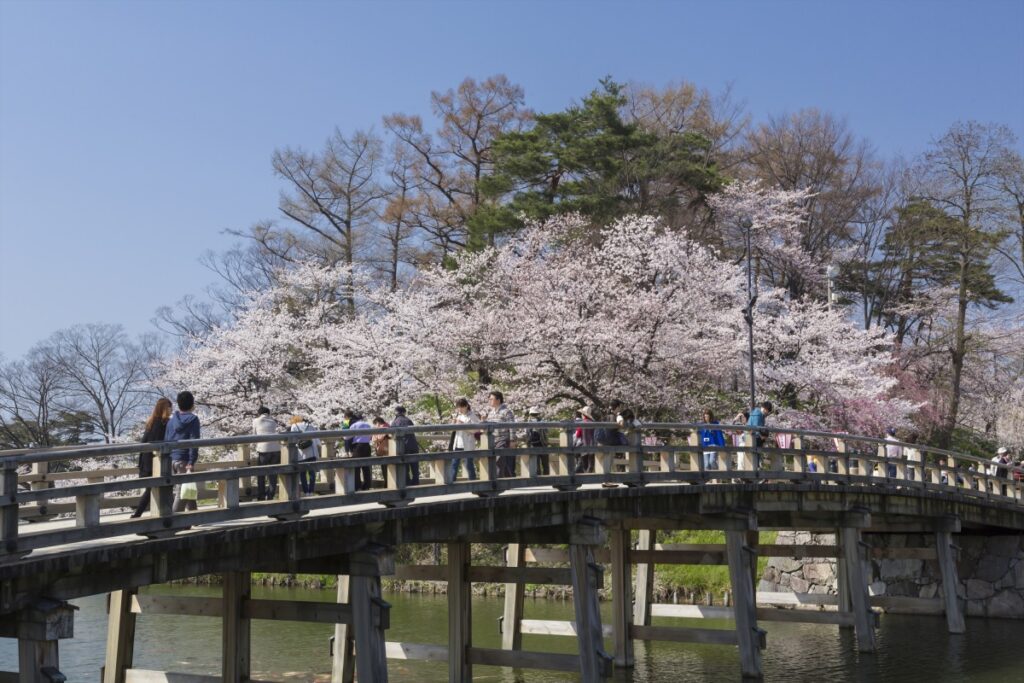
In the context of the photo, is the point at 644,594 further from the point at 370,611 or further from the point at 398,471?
the point at 370,611

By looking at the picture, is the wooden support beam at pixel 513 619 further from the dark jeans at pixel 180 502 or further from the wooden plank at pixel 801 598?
the dark jeans at pixel 180 502

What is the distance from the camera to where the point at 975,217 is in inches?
1476

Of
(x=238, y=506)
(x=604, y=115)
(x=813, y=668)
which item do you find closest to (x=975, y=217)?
(x=604, y=115)

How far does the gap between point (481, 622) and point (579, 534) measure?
39.8 ft

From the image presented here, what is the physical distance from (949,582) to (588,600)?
43.7 feet

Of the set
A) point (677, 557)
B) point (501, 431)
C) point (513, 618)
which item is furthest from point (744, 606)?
point (501, 431)

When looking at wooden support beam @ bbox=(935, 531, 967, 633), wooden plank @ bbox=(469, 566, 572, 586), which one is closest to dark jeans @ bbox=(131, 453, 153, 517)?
wooden plank @ bbox=(469, 566, 572, 586)

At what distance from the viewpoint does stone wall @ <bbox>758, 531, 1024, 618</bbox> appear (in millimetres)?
27250

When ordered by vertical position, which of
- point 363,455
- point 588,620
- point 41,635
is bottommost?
point 588,620

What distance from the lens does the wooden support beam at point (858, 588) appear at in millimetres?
21797

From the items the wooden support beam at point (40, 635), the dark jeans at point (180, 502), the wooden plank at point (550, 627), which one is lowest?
the wooden plank at point (550, 627)

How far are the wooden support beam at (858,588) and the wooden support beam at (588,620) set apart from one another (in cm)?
855

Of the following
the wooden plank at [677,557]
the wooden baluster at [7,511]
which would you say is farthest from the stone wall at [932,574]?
the wooden baluster at [7,511]

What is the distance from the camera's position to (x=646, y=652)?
73.6ft
